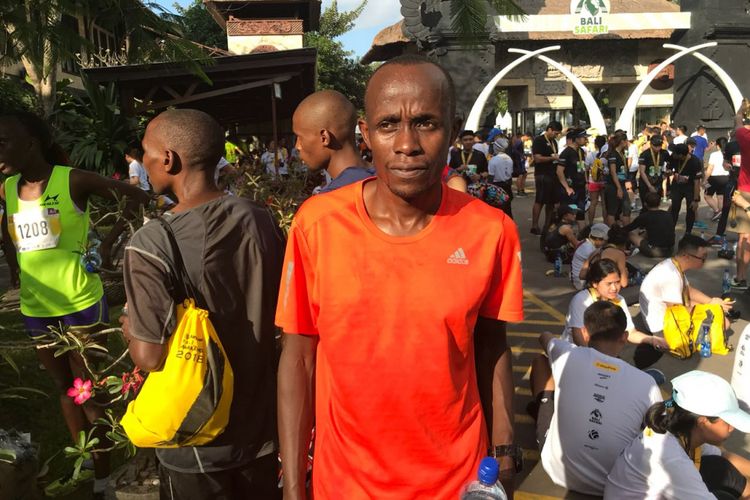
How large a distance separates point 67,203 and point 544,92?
25.9 meters

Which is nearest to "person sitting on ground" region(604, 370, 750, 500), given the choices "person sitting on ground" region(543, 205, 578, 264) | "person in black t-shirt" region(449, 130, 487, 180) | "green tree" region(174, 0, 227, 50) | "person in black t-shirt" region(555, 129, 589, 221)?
"person sitting on ground" region(543, 205, 578, 264)

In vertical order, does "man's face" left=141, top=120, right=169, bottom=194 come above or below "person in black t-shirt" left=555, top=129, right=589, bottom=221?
above

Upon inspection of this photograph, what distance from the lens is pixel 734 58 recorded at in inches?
907

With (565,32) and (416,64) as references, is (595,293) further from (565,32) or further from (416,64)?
(565,32)

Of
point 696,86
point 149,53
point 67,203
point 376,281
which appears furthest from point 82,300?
point 696,86

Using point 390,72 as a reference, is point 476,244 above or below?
below

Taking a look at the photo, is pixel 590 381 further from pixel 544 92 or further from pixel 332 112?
pixel 544 92

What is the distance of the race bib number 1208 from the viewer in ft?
10.2

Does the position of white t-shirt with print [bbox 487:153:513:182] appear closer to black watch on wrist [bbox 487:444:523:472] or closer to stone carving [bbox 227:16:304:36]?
black watch on wrist [bbox 487:444:523:472]

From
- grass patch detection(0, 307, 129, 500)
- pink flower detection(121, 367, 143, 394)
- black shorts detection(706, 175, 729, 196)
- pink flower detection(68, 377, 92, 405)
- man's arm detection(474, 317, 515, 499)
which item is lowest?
grass patch detection(0, 307, 129, 500)

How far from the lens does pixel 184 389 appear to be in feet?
6.36

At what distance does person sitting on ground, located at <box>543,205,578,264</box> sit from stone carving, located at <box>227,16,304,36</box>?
67.1ft

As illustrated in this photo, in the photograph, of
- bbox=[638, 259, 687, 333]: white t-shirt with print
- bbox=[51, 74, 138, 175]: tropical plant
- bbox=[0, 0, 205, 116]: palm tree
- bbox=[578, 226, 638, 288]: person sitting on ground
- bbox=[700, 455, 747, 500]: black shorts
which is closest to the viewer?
bbox=[0, 0, 205, 116]: palm tree

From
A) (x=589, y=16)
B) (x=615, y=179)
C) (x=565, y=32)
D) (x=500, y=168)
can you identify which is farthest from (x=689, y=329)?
(x=589, y=16)
